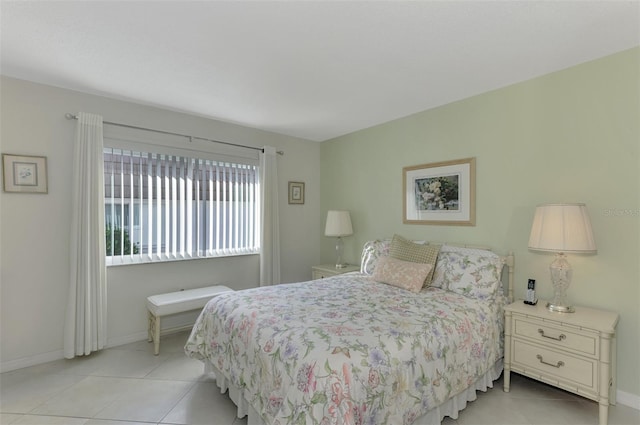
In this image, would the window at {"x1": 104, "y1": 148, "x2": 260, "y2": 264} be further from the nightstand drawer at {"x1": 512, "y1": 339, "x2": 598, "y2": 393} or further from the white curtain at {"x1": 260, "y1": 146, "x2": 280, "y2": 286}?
the nightstand drawer at {"x1": 512, "y1": 339, "x2": 598, "y2": 393}

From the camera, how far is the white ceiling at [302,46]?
5.62 ft

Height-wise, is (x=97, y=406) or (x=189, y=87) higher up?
(x=189, y=87)

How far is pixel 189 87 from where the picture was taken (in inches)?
109

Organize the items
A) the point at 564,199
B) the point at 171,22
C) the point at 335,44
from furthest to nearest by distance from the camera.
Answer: the point at 564,199 → the point at 335,44 → the point at 171,22

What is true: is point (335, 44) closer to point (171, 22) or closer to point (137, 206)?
point (171, 22)

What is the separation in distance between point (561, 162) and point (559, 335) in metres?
1.32

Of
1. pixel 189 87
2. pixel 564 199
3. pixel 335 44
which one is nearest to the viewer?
pixel 335 44

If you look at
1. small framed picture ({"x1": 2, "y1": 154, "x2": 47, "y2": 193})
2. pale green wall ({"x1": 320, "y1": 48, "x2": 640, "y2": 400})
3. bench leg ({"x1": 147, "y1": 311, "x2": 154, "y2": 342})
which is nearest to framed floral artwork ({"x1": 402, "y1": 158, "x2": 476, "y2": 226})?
pale green wall ({"x1": 320, "y1": 48, "x2": 640, "y2": 400})

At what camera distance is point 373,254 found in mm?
3340

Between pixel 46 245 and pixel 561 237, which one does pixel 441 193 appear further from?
pixel 46 245

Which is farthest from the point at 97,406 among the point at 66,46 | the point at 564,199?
the point at 564,199

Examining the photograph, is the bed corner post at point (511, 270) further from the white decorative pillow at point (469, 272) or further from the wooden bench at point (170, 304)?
the wooden bench at point (170, 304)

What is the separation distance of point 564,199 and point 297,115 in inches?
105

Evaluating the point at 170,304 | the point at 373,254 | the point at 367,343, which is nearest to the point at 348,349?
the point at 367,343
